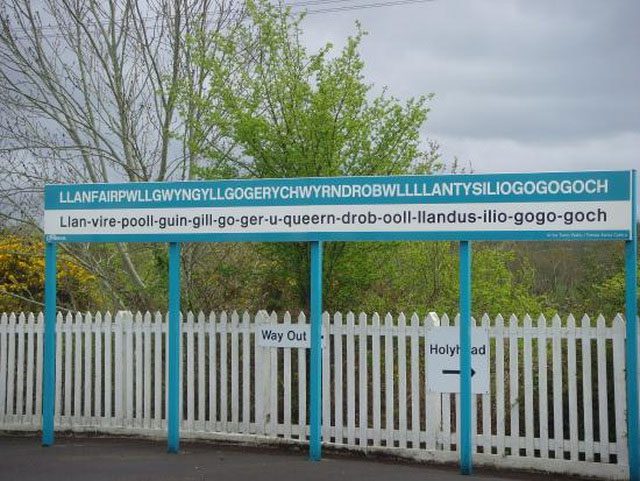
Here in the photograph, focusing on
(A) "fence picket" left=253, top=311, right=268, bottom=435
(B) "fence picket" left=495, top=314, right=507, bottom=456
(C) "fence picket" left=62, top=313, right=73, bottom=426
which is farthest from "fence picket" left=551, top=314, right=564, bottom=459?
(C) "fence picket" left=62, top=313, right=73, bottom=426

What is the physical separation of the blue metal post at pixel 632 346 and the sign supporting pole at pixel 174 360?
4.63m

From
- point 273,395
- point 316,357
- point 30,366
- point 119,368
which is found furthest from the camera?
point 30,366

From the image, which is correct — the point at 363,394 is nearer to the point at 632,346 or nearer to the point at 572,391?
the point at 572,391

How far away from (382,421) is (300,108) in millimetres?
4007

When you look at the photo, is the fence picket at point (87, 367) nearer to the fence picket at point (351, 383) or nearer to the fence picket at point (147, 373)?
the fence picket at point (147, 373)

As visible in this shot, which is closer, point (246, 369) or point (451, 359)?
point (451, 359)

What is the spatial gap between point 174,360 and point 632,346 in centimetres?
471

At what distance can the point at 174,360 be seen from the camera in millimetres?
9609

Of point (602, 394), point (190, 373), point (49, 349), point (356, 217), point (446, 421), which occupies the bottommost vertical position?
point (446, 421)

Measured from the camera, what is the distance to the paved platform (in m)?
8.52

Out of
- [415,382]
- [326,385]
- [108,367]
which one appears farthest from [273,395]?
[108,367]

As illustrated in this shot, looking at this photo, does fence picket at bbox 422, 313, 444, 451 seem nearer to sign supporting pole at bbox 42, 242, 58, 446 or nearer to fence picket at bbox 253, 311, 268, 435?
fence picket at bbox 253, 311, 268, 435

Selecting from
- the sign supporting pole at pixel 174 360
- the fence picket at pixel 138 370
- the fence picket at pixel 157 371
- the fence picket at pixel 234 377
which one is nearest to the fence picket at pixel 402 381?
the fence picket at pixel 234 377

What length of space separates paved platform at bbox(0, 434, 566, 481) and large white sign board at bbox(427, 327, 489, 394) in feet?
2.82
